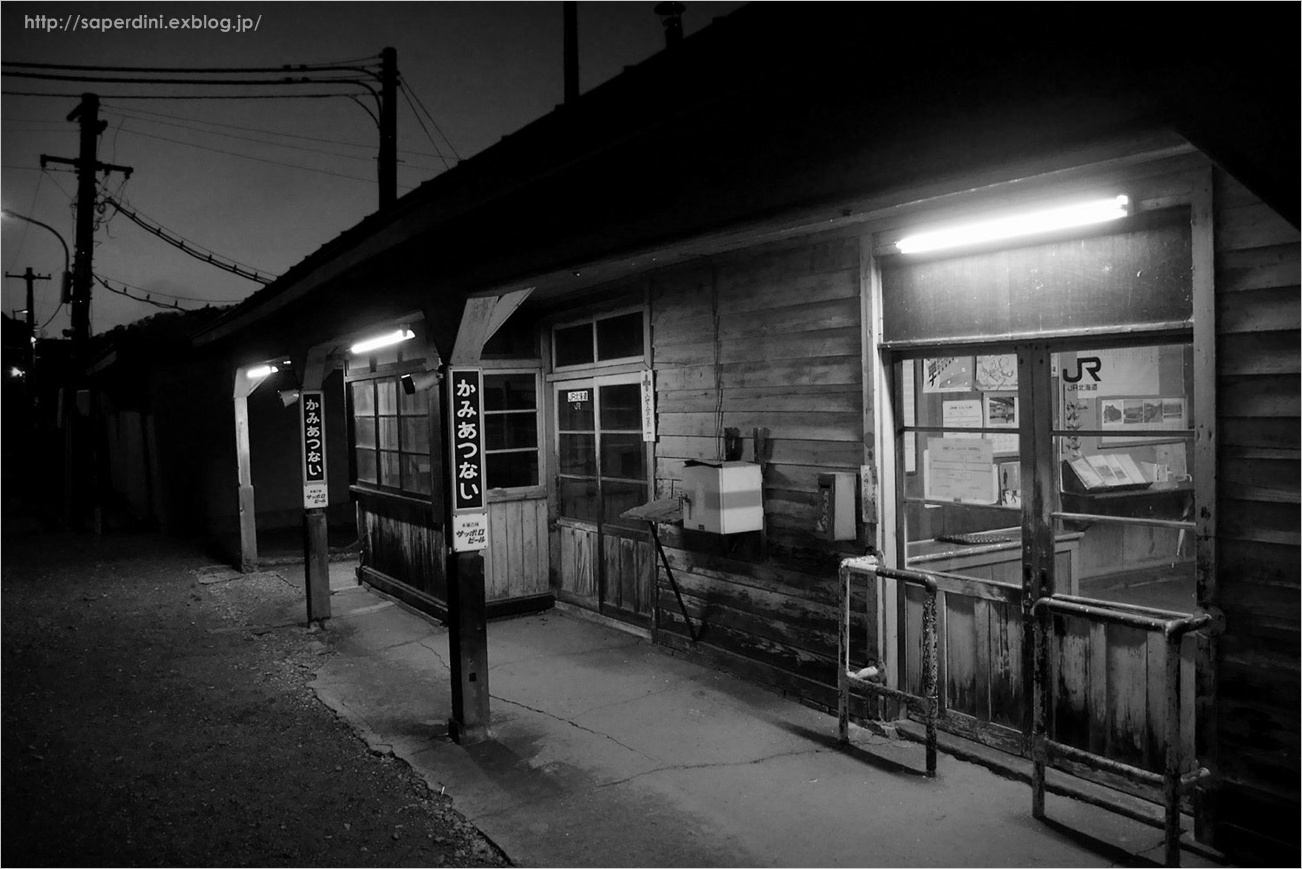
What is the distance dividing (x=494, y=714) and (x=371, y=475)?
589 centimetres

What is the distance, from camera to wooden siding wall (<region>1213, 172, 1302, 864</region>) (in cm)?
360

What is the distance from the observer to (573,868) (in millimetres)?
3982

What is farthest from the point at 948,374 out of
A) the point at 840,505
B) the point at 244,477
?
the point at 244,477

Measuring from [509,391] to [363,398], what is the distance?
121 inches

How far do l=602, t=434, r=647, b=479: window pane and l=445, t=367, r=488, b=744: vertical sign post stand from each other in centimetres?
249

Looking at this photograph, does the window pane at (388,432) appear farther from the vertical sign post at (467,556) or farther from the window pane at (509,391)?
the vertical sign post at (467,556)

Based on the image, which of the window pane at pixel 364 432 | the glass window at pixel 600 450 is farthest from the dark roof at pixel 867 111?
the window pane at pixel 364 432

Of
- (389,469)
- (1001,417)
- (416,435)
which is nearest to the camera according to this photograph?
(1001,417)

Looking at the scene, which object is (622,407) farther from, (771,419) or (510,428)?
(771,419)

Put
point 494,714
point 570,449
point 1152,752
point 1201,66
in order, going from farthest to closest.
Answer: point 570,449 < point 494,714 < point 1152,752 < point 1201,66

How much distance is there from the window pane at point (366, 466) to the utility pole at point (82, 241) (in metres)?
10.6

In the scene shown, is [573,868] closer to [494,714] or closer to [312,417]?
[494,714]

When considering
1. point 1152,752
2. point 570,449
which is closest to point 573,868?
point 1152,752

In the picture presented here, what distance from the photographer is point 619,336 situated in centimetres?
821
